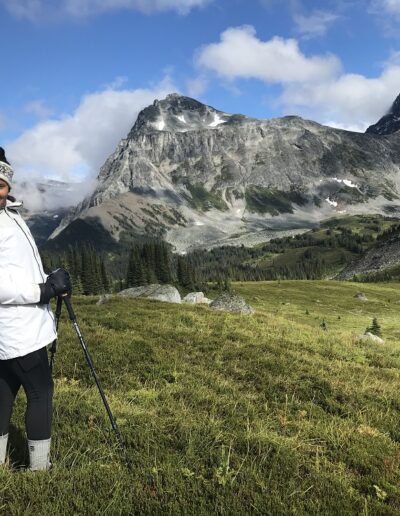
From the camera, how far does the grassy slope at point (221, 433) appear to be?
5.59m

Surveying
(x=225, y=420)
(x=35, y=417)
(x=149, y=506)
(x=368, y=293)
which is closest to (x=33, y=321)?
(x=35, y=417)

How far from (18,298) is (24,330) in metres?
0.49

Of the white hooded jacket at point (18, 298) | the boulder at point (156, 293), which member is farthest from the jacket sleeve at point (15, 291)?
the boulder at point (156, 293)

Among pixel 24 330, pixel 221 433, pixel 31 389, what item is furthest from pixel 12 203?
pixel 221 433

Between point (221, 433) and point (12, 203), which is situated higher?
point (12, 203)

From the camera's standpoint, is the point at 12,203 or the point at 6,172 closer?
the point at 6,172

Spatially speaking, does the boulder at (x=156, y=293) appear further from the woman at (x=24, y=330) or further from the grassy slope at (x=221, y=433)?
the woman at (x=24, y=330)

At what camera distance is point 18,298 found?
19.8ft

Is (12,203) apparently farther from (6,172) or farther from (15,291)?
(15,291)

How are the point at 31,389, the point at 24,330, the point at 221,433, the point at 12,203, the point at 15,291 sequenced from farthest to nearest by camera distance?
the point at 221,433
the point at 12,203
the point at 31,389
the point at 24,330
the point at 15,291

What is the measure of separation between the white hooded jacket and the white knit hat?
1.58 ft

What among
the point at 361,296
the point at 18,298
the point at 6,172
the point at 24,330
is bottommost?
the point at 361,296

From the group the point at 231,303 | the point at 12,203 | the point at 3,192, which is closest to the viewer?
the point at 3,192

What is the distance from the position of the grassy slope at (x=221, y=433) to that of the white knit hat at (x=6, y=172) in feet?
14.3
